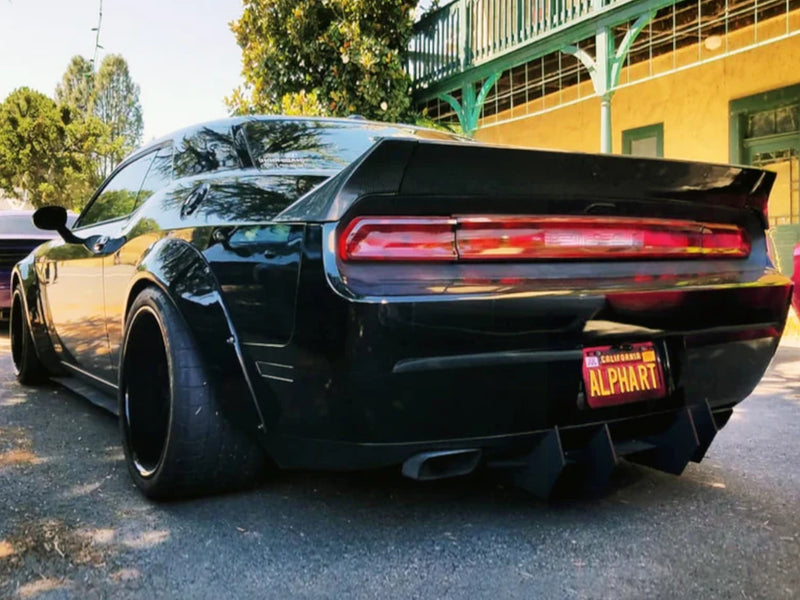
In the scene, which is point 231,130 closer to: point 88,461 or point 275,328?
point 275,328

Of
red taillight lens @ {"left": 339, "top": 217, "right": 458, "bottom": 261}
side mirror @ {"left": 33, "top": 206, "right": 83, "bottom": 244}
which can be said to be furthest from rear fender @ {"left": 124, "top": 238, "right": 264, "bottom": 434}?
side mirror @ {"left": 33, "top": 206, "right": 83, "bottom": 244}

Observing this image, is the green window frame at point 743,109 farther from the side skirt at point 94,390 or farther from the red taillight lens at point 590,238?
the side skirt at point 94,390

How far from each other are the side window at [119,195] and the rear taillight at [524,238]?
1.86 m

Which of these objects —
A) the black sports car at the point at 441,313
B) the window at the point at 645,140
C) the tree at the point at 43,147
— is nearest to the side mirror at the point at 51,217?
the black sports car at the point at 441,313

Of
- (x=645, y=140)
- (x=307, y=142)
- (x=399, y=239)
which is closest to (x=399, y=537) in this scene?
(x=399, y=239)

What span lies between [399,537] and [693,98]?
348 inches

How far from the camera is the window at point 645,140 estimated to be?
A: 10039 millimetres

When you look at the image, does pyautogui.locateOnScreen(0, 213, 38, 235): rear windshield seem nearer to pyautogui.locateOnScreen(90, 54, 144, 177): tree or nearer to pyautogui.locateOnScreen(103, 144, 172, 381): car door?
pyautogui.locateOnScreen(103, 144, 172, 381): car door

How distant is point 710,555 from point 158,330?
→ 191 cm

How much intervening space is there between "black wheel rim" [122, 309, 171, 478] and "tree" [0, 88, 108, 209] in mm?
28243

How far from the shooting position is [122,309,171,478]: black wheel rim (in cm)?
269

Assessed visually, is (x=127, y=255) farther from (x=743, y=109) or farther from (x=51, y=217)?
(x=743, y=109)

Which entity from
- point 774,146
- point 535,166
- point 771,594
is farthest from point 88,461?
point 774,146

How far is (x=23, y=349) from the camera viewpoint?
182 inches
